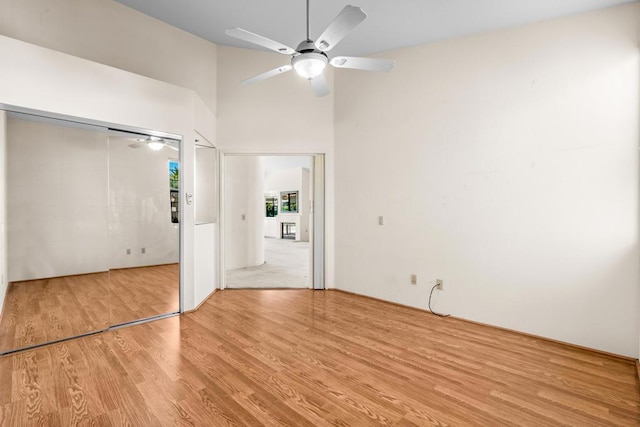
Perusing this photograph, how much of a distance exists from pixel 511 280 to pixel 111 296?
4.20 metres

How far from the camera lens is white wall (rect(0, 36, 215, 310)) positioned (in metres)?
2.53

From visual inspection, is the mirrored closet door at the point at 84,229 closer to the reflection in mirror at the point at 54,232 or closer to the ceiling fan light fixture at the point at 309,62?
the reflection in mirror at the point at 54,232

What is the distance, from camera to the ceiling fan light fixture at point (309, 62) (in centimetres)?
225

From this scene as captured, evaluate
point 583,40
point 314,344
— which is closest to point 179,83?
point 314,344

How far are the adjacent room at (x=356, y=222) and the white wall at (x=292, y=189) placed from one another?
748 cm

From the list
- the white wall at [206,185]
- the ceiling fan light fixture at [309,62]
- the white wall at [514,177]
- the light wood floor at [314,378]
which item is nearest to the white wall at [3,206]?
the light wood floor at [314,378]

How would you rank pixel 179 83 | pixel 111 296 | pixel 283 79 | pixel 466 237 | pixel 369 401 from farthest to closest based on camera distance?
pixel 283 79 < pixel 179 83 < pixel 466 237 < pixel 111 296 < pixel 369 401

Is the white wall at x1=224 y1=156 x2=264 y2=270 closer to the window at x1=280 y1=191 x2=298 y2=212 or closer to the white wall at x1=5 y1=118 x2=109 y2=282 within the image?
the white wall at x1=5 y1=118 x2=109 y2=282

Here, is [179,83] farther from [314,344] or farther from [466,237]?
[466,237]

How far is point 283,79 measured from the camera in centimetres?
457

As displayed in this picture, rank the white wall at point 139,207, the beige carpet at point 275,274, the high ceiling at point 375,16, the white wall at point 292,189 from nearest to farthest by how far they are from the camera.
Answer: the high ceiling at point 375,16, the white wall at point 139,207, the beige carpet at point 275,274, the white wall at point 292,189

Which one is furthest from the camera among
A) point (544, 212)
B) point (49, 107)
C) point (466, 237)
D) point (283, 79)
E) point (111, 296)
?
point (283, 79)

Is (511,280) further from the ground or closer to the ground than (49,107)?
closer to the ground

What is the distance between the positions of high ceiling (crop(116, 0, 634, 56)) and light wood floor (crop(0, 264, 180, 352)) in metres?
3.03
